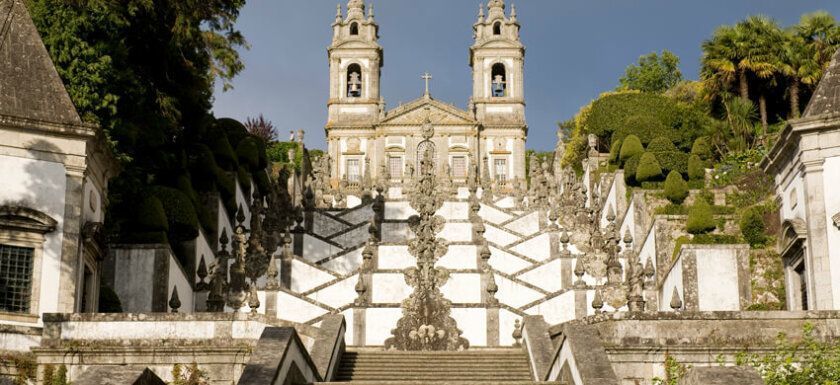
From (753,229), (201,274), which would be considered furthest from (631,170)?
(201,274)

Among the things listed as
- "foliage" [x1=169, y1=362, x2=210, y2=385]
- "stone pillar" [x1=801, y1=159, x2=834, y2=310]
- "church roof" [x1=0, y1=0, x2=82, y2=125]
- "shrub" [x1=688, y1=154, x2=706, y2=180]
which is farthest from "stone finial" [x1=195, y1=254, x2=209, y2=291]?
"shrub" [x1=688, y1=154, x2=706, y2=180]

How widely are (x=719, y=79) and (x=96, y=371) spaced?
107ft

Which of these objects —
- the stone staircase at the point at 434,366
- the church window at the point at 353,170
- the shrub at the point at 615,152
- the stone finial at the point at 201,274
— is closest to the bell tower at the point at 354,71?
the church window at the point at 353,170

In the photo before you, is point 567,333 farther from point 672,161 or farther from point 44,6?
point 672,161

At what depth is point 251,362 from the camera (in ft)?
54.1

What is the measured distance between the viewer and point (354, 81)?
75.6 m

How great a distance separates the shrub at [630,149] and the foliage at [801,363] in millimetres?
23867

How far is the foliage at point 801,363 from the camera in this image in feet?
53.2

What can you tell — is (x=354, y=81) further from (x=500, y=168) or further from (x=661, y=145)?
(x=661, y=145)

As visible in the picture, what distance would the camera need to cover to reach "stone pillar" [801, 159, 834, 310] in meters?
23.4

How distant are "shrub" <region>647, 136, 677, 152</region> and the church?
27716 mm

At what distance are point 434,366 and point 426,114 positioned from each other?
5323 cm

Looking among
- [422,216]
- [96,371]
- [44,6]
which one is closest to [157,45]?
[44,6]

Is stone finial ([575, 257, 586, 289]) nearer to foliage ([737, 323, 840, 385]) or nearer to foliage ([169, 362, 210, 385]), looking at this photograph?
foliage ([737, 323, 840, 385])
